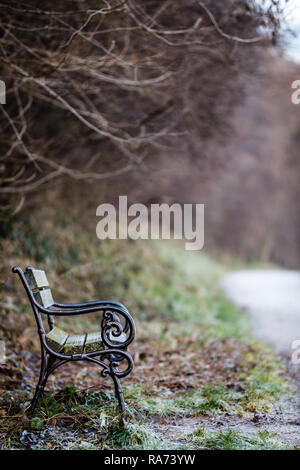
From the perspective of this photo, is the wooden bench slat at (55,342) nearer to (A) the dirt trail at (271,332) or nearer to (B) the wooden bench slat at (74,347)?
(B) the wooden bench slat at (74,347)

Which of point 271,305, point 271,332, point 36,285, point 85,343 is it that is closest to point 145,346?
point 271,332

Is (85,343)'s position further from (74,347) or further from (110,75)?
(110,75)

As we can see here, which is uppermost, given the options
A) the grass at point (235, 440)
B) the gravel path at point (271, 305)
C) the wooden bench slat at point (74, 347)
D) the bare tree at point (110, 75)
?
the bare tree at point (110, 75)

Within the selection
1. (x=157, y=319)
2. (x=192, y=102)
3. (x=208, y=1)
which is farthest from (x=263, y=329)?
(x=208, y=1)

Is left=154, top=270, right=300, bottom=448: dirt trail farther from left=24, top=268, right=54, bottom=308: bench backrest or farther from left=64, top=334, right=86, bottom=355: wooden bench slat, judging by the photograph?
left=24, top=268, right=54, bottom=308: bench backrest

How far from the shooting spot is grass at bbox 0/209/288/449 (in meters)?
3.48

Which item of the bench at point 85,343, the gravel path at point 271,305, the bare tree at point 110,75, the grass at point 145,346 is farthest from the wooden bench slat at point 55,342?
the gravel path at point 271,305

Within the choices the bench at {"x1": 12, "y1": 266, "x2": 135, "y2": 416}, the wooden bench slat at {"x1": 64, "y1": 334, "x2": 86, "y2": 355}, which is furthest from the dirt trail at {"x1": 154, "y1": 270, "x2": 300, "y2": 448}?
the wooden bench slat at {"x1": 64, "y1": 334, "x2": 86, "y2": 355}

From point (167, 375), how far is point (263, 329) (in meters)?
3.52

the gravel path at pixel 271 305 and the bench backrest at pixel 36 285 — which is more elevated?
the bench backrest at pixel 36 285

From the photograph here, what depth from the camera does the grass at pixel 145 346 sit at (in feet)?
11.4

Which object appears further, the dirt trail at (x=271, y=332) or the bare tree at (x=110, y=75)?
the bare tree at (x=110, y=75)

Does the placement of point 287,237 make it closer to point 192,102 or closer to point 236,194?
point 236,194

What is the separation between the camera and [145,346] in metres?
6.82
